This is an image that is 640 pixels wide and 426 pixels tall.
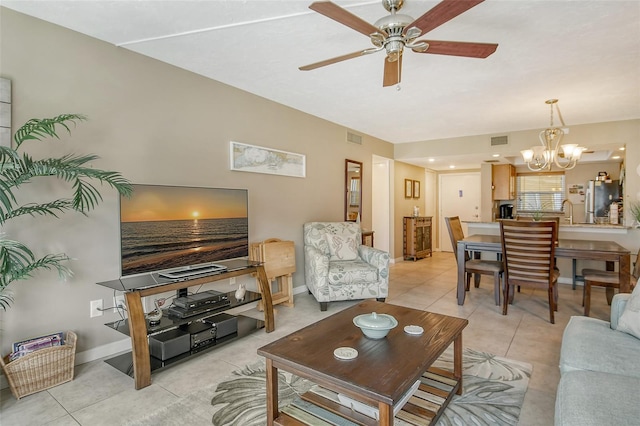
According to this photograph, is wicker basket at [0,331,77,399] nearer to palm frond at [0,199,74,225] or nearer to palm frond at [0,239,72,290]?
palm frond at [0,239,72,290]

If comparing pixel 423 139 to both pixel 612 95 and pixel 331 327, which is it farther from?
pixel 331 327

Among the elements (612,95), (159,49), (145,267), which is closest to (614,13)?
(612,95)

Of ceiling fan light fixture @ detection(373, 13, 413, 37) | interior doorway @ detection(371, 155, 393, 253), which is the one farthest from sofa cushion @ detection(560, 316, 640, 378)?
interior doorway @ detection(371, 155, 393, 253)

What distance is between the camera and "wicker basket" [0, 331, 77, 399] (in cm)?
202

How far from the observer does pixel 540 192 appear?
755 cm

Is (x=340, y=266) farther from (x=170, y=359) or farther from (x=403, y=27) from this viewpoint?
(x=403, y=27)

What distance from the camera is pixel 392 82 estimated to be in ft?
7.87

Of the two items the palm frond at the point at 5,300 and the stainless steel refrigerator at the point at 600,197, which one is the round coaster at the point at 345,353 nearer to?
the palm frond at the point at 5,300

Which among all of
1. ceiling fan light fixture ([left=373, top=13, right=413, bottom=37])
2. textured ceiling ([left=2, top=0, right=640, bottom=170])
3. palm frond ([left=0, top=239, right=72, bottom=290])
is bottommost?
palm frond ([left=0, top=239, right=72, bottom=290])

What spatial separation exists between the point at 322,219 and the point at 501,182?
4.40 metres

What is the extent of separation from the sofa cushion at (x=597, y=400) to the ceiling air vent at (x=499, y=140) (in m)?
4.69

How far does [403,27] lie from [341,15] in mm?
376

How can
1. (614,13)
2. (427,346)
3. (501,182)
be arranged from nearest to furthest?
(427,346) → (614,13) → (501,182)

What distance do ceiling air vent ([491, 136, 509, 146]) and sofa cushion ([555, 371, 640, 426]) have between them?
4685 mm
